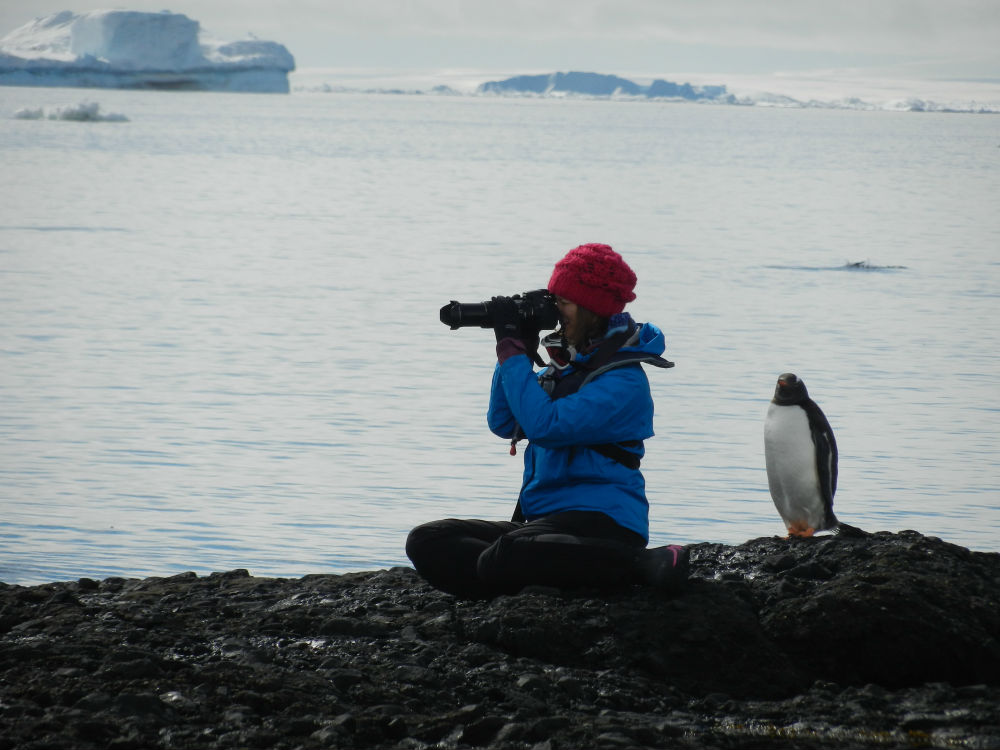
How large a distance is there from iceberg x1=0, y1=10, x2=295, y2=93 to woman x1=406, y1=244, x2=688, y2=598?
85.8m

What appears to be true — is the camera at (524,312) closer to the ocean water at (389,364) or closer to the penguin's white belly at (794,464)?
the penguin's white belly at (794,464)

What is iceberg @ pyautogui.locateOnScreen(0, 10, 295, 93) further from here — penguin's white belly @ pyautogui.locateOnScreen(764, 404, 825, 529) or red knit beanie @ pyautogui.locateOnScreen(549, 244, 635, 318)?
red knit beanie @ pyautogui.locateOnScreen(549, 244, 635, 318)

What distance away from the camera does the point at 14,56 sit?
8962 centimetres

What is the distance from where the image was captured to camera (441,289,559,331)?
13.1 feet

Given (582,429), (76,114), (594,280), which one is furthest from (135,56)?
(582,429)

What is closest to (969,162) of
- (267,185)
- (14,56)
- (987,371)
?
(267,185)

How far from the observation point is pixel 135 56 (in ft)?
295

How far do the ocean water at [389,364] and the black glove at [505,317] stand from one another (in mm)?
2262

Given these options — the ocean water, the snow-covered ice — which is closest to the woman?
the ocean water

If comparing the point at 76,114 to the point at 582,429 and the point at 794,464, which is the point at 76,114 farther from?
the point at 582,429

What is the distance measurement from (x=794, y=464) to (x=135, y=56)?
90136 millimetres

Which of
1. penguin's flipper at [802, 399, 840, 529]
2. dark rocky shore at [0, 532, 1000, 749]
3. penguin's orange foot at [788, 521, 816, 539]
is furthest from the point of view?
penguin's flipper at [802, 399, 840, 529]

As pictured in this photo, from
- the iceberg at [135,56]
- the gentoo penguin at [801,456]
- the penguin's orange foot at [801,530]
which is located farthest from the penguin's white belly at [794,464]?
the iceberg at [135,56]

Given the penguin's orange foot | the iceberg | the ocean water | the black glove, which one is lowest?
the ocean water
